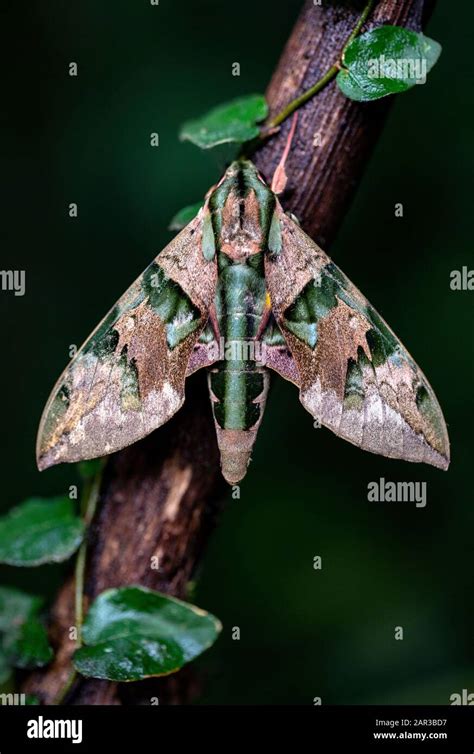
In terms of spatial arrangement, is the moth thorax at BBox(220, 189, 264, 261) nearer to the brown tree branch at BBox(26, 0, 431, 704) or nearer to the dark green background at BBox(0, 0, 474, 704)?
the brown tree branch at BBox(26, 0, 431, 704)

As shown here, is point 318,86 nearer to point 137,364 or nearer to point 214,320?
point 214,320

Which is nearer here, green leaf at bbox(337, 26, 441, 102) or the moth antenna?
green leaf at bbox(337, 26, 441, 102)

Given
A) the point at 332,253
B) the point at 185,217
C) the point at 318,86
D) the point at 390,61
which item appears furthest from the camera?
the point at 332,253

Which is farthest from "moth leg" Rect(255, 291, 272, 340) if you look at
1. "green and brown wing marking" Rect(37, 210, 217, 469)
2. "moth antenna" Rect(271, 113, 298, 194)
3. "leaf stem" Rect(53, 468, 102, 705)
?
"leaf stem" Rect(53, 468, 102, 705)

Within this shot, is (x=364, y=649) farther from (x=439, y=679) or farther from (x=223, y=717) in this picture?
(x=223, y=717)

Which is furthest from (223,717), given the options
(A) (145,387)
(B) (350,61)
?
(B) (350,61)

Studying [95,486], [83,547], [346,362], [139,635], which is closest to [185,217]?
[346,362]

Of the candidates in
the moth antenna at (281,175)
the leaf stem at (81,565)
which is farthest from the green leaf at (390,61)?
the leaf stem at (81,565)
